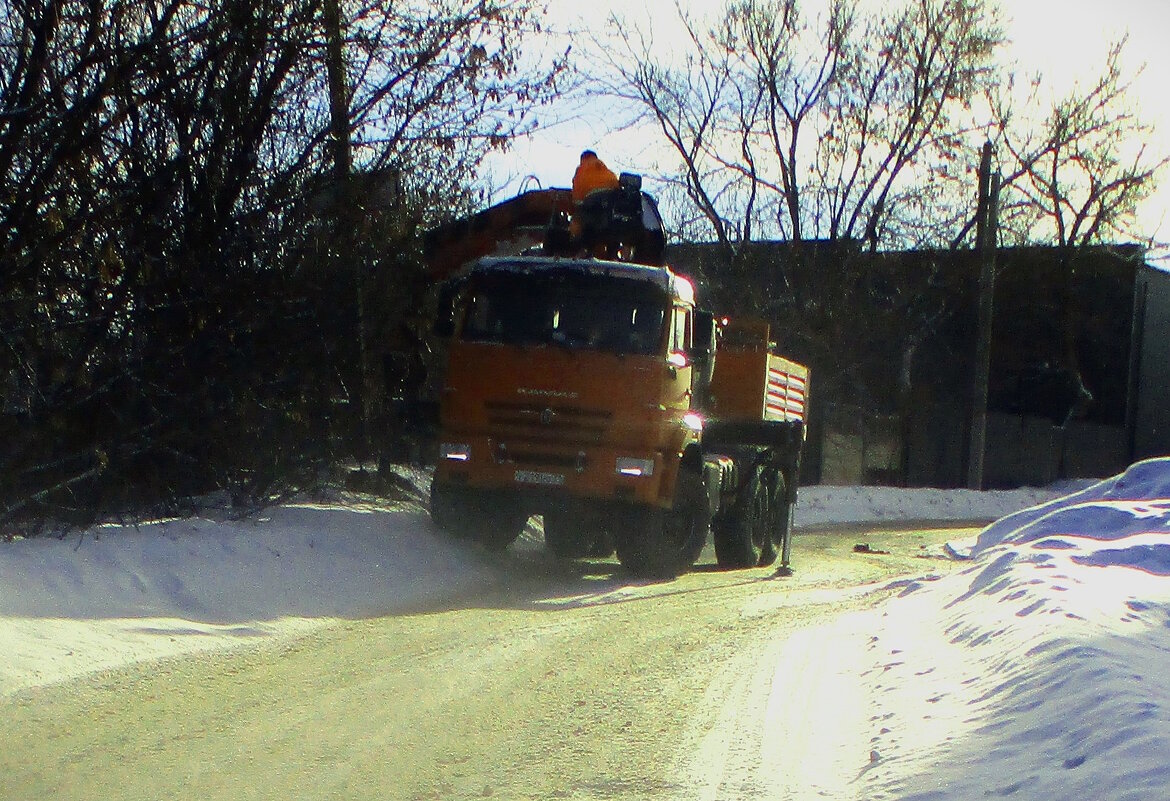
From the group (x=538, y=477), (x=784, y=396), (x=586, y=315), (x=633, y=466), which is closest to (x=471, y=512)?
(x=538, y=477)

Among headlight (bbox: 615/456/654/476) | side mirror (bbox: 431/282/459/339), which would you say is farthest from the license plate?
side mirror (bbox: 431/282/459/339)

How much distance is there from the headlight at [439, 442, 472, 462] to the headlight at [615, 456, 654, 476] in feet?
5.11

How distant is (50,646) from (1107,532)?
1020cm

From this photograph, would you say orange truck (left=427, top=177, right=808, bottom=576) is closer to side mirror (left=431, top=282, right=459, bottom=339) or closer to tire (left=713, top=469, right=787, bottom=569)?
side mirror (left=431, top=282, right=459, bottom=339)

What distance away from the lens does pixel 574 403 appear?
1360 centimetres

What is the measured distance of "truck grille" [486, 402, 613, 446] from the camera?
13.6 metres

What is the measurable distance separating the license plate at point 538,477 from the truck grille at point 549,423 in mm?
319

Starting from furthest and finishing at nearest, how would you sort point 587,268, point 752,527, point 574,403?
point 752,527
point 587,268
point 574,403

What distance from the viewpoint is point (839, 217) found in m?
37.8

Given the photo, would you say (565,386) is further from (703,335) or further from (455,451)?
(703,335)

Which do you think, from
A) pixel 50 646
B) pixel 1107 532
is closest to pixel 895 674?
pixel 50 646

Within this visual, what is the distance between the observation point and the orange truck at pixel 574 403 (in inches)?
536

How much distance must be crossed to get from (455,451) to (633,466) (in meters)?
Answer: 1.85

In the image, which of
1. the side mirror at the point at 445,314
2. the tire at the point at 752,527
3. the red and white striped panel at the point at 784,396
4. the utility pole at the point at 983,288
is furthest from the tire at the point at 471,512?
the utility pole at the point at 983,288
